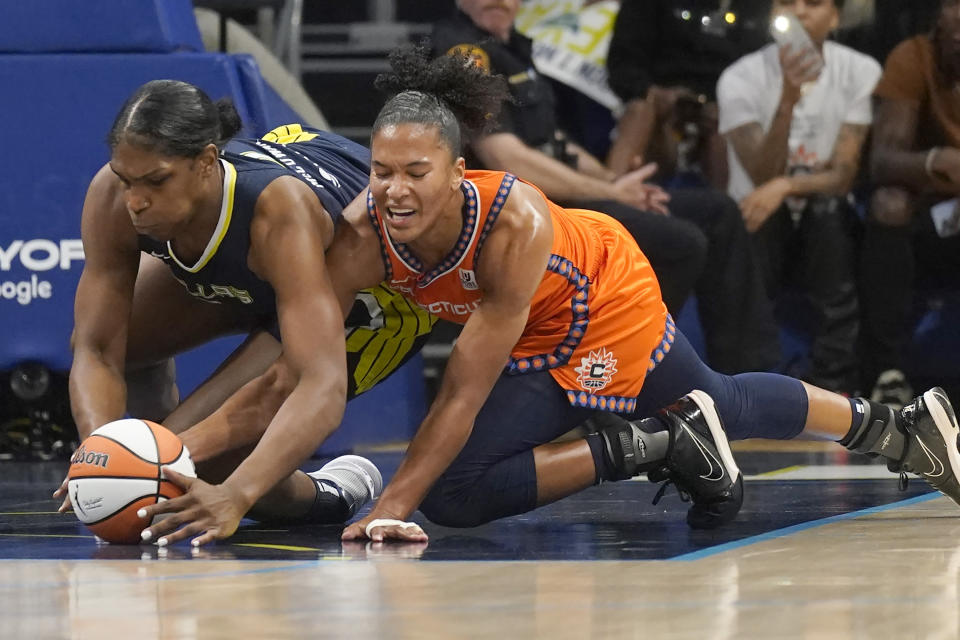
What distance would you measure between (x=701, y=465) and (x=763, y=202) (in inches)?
119

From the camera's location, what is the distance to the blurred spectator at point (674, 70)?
6598 millimetres

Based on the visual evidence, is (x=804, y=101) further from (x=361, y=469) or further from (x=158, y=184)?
(x=158, y=184)

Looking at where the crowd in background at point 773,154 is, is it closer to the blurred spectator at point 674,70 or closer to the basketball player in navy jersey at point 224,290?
the blurred spectator at point 674,70

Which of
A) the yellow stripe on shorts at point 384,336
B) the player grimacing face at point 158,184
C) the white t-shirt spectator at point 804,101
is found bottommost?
the yellow stripe on shorts at point 384,336

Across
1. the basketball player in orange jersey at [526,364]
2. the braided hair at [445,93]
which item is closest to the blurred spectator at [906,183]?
the basketball player in orange jersey at [526,364]

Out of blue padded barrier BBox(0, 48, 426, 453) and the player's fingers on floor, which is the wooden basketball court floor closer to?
the player's fingers on floor

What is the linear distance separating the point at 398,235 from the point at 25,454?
2853 millimetres

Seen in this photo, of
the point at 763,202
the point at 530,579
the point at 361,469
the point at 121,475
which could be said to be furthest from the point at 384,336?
the point at 763,202

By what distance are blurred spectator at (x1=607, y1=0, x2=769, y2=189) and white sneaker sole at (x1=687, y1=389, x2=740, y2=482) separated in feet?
9.81

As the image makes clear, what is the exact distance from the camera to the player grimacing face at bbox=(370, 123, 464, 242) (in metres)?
3.25

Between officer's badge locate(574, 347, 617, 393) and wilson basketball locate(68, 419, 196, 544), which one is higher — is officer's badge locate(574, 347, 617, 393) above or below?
above

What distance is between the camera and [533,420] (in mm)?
3600

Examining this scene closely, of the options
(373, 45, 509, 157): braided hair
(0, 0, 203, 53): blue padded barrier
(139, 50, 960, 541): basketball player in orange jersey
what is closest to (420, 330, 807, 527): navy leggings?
(139, 50, 960, 541): basketball player in orange jersey

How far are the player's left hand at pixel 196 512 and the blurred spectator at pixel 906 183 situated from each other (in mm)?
3824
